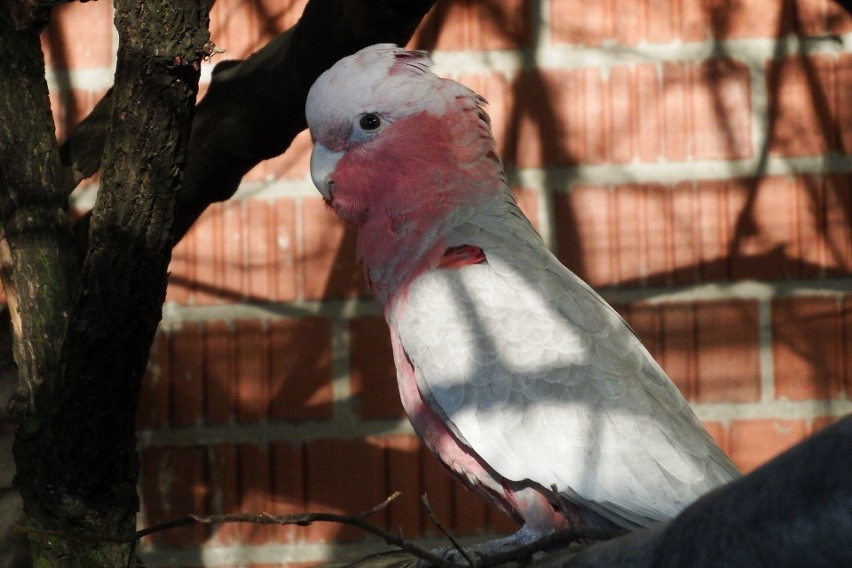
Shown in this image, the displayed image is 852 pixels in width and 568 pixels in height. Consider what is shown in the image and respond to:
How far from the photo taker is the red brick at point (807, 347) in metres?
1.69

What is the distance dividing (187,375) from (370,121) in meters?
0.65

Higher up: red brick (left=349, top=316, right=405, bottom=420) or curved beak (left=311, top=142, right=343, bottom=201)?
curved beak (left=311, top=142, right=343, bottom=201)

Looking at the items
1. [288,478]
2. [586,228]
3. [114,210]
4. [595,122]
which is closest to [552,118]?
[595,122]

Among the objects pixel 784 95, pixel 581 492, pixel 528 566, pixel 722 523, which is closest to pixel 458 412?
pixel 581 492

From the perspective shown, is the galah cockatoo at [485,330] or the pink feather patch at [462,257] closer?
the galah cockatoo at [485,330]

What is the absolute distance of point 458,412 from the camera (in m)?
1.10

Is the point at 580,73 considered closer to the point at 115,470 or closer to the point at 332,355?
the point at 332,355

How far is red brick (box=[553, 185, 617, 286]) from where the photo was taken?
66.7 inches

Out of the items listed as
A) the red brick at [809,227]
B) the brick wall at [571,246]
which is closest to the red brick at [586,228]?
the brick wall at [571,246]

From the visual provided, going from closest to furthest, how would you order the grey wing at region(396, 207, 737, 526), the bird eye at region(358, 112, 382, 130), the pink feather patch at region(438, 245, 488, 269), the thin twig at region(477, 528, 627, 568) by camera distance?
the thin twig at region(477, 528, 627, 568) < the grey wing at region(396, 207, 737, 526) < the pink feather patch at region(438, 245, 488, 269) < the bird eye at region(358, 112, 382, 130)

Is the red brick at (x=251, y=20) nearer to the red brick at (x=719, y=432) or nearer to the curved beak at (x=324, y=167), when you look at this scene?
the curved beak at (x=324, y=167)

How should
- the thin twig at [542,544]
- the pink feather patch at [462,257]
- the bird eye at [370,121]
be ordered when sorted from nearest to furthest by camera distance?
the thin twig at [542,544] → the pink feather patch at [462,257] → the bird eye at [370,121]

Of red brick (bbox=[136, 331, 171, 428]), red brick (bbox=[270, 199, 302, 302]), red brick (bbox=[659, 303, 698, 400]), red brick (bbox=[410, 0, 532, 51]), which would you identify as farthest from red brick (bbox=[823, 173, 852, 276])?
red brick (bbox=[136, 331, 171, 428])

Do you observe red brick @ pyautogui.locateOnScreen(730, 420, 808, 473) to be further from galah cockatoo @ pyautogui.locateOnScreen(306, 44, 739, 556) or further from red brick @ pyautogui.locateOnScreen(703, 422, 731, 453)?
galah cockatoo @ pyautogui.locateOnScreen(306, 44, 739, 556)
